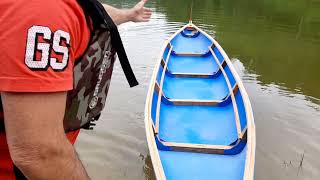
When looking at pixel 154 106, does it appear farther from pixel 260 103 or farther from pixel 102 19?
pixel 102 19

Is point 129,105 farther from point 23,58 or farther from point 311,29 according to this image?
point 311,29

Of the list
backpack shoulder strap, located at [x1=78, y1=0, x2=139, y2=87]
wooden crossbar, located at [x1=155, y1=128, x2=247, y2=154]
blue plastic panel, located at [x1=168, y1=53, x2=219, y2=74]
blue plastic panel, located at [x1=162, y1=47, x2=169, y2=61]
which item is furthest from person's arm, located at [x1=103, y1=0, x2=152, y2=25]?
blue plastic panel, located at [x1=162, y1=47, x2=169, y2=61]

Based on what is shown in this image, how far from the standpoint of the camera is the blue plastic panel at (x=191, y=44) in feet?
33.1

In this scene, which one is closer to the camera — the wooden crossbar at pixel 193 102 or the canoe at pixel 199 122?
the canoe at pixel 199 122

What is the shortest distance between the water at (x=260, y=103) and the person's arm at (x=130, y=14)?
3312 mm

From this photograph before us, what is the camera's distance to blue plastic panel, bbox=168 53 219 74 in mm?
8352

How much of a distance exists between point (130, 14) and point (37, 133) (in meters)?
1.72

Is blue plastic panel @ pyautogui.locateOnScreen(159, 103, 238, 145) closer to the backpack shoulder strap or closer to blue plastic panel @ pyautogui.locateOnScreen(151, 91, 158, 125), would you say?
blue plastic panel @ pyautogui.locateOnScreen(151, 91, 158, 125)

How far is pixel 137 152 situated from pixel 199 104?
1.41m

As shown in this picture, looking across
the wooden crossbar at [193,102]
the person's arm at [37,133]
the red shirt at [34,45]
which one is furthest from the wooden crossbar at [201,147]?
the red shirt at [34,45]

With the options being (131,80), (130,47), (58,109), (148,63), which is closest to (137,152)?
(131,80)

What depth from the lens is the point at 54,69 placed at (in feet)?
3.61

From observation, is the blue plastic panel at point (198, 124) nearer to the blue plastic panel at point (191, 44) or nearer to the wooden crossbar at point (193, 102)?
the wooden crossbar at point (193, 102)

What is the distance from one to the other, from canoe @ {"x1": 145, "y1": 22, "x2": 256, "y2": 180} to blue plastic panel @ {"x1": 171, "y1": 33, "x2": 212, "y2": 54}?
3.05 feet
